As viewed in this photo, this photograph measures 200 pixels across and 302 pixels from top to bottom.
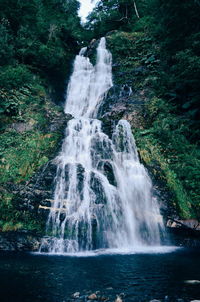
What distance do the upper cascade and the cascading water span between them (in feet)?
15.5

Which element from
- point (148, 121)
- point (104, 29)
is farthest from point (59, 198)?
point (104, 29)

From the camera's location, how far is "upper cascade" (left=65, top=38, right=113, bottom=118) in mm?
17672

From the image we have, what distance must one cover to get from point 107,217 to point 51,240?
2.17 meters

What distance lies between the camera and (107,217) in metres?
8.85

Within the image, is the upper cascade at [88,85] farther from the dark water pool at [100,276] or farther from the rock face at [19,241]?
the dark water pool at [100,276]

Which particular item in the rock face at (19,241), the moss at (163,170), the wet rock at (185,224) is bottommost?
the rock face at (19,241)

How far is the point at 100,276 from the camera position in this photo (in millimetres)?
5285

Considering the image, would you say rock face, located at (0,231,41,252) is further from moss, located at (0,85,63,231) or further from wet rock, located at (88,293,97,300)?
wet rock, located at (88,293,97,300)

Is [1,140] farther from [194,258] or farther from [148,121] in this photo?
[194,258]

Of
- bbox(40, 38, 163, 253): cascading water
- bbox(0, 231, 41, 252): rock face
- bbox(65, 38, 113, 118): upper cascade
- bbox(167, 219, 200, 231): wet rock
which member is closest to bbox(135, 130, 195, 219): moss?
bbox(167, 219, 200, 231): wet rock

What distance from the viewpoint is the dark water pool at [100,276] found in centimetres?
423

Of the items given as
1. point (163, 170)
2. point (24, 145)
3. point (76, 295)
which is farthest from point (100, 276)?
point (24, 145)

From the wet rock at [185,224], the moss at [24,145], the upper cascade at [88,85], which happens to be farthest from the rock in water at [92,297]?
the upper cascade at [88,85]

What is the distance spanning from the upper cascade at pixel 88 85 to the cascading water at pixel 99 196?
15.5 feet
